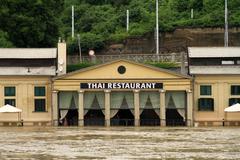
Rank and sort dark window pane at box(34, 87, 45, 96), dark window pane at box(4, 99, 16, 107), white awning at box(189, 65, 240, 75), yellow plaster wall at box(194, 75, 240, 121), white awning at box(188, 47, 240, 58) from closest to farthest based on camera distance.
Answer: yellow plaster wall at box(194, 75, 240, 121) < dark window pane at box(4, 99, 16, 107) < white awning at box(189, 65, 240, 75) < dark window pane at box(34, 87, 45, 96) < white awning at box(188, 47, 240, 58)

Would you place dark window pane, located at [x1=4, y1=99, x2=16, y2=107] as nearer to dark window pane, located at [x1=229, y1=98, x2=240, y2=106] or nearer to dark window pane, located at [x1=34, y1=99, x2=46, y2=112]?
dark window pane, located at [x1=34, y1=99, x2=46, y2=112]

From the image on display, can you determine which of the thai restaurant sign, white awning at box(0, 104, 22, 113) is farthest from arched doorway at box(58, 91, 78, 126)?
white awning at box(0, 104, 22, 113)

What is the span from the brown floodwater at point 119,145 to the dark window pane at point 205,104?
16.5 m

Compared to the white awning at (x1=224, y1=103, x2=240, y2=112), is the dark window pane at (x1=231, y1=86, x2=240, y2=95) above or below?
above

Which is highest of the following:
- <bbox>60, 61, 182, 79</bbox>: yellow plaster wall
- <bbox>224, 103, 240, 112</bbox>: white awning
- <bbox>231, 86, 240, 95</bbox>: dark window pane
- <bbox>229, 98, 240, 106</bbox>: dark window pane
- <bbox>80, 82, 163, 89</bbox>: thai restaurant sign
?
<bbox>60, 61, 182, 79</bbox>: yellow plaster wall

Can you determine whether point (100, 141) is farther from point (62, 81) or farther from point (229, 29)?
point (229, 29)

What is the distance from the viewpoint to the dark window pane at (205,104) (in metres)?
88.6

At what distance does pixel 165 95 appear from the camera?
3492 inches

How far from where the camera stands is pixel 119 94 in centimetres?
8862

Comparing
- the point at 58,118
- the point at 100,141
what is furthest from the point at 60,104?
the point at 100,141

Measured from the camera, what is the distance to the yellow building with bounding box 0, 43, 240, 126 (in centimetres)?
8806

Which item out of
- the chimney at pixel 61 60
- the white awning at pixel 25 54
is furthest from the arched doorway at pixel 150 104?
the white awning at pixel 25 54

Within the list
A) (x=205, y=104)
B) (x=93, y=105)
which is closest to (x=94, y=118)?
(x=93, y=105)

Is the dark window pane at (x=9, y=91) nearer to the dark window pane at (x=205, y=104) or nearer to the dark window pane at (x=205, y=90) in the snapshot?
the dark window pane at (x=205, y=104)
